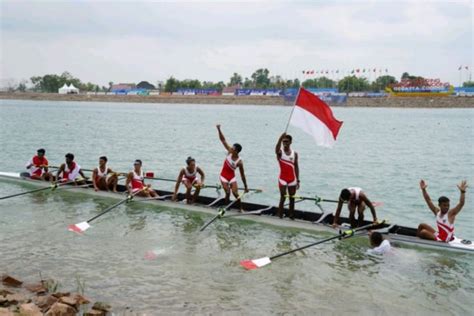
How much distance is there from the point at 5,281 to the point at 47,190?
10.4 meters

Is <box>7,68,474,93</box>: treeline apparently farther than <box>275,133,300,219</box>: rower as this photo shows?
Yes

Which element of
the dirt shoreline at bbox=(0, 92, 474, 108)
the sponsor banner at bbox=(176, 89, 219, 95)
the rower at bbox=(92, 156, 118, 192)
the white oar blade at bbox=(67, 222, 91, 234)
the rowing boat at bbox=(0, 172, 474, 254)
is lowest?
the white oar blade at bbox=(67, 222, 91, 234)

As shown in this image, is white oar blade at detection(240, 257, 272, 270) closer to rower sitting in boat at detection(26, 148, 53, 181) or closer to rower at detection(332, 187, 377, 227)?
rower at detection(332, 187, 377, 227)

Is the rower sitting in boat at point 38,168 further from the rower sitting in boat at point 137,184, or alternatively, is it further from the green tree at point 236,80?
the green tree at point 236,80

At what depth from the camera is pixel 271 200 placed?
20.1 m

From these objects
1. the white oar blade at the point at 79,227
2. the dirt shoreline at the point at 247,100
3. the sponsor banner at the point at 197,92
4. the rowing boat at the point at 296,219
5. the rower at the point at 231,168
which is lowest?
the white oar blade at the point at 79,227

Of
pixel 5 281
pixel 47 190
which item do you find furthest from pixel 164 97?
pixel 5 281

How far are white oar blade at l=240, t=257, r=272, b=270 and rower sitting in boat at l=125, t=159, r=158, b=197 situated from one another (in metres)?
6.04

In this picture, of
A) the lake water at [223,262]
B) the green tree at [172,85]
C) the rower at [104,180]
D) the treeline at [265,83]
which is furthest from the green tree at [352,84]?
the rower at [104,180]

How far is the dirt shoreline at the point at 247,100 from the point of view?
11838 cm

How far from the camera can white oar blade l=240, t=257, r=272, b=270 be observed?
11.0 metres

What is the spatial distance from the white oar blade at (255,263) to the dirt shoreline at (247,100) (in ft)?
383

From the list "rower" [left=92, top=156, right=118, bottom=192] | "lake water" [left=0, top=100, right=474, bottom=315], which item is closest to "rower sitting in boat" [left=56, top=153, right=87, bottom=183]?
"lake water" [left=0, top=100, right=474, bottom=315]

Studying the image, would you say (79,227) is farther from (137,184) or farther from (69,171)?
(69,171)
